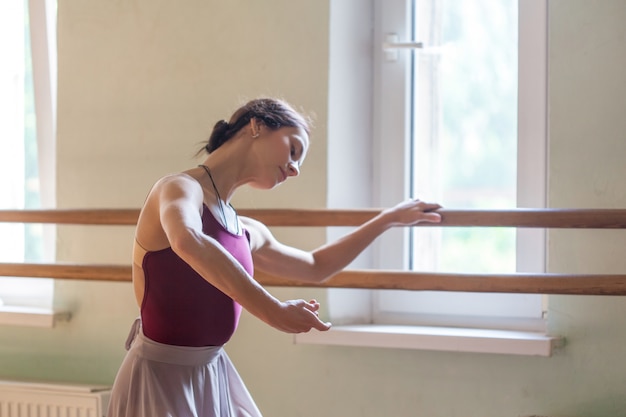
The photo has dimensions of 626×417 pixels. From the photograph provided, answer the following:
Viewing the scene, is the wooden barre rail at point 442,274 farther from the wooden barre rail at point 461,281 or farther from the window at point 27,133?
the window at point 27,133

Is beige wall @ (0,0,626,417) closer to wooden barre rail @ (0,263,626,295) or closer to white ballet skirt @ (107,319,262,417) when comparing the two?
wooden barre rail @ (0,263,626,295)

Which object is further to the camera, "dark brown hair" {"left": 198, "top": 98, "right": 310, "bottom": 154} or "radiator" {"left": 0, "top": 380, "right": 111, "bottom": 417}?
"radiator" {"left": 0, "top": 380, "right": 111, "bottom": 417}

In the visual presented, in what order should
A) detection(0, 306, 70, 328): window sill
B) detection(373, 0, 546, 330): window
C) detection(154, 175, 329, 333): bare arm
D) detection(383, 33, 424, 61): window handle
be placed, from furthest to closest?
detection(0, 306, 70, 328): window sill
detection(383, 33, 424, 61): window handle
detection(373, 0, 546, 330): window
detection(154, 175, 329, 333): bare arm

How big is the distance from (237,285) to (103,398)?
122cm

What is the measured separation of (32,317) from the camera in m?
2.76

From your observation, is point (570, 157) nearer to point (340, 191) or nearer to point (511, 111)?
point (511, 111)

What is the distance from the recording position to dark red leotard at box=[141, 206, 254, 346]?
170cm

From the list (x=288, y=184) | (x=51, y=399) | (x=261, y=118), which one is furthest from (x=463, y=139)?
(x=51, y=399)

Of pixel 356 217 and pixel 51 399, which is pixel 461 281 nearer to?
pixel 356 217

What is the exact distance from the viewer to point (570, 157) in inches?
88.7

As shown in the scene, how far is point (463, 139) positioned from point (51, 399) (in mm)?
1257

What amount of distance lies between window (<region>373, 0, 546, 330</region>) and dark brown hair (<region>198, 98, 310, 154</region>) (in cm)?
84

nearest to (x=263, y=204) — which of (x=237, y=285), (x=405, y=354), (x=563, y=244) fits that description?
(x=405, y=354)

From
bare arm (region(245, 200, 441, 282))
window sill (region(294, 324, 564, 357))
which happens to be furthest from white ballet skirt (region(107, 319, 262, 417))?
window sill (region(294, 324, 564, 357))
